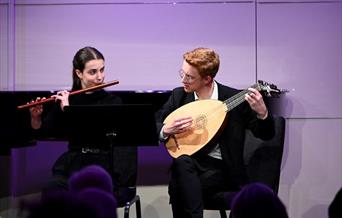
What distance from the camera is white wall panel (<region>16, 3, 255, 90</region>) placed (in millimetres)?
3838

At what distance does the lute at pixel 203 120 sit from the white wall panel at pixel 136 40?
0.77m

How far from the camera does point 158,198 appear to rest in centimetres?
395

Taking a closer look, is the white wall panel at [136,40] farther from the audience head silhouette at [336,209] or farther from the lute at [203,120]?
the audience head silhouette at [336,209]

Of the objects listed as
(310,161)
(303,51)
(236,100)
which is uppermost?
(303,51)

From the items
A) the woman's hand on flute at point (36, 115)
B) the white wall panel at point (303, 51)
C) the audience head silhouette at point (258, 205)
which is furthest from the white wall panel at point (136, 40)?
the audience head silhouette at point (258, 205)

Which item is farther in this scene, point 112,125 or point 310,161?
point 310,161

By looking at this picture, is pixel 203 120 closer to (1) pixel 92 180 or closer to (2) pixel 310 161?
(1) pixel 92 180

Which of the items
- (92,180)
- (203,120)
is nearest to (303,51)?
(203,120)

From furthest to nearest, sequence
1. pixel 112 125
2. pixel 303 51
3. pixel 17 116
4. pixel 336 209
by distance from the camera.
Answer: pixel 303 51 < pixel 17 116 < pixel 112 125 < pixel 336 209

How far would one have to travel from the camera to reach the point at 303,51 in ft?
12.5

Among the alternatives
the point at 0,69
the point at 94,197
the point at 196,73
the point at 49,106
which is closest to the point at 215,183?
the point at 196,73

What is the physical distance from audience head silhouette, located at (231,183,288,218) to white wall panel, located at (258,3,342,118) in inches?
84.0

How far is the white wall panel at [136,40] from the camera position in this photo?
3838 mm

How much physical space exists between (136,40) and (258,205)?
2.39 meters
